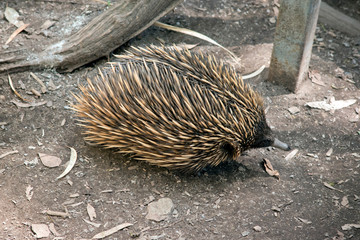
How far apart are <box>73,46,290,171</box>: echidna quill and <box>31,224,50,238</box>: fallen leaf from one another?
3.05 feet

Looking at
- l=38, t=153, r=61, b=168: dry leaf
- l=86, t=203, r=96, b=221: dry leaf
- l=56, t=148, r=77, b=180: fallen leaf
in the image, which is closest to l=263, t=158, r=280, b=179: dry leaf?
l=86, t=203, r=96, b=221: dry leaf

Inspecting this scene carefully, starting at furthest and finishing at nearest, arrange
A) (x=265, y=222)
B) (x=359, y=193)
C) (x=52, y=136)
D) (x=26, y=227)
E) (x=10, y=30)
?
(x=10, y=30) < (x=52, y=136) < (x=359, y=193) < (x=265, y=222) < (x=26, y=227)

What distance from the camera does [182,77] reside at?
12.2 ft

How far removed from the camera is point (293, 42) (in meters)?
4.83

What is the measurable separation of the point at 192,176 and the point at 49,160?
132 cm

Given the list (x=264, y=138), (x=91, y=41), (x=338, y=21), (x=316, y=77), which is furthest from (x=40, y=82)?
(x=338, y=21)

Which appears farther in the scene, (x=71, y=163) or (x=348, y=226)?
(x=71, y=163)

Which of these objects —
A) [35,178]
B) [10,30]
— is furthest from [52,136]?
[10,30]

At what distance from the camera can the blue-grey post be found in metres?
4.64

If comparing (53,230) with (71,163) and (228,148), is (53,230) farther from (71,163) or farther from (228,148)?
(228,148)

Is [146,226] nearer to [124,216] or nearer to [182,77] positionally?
[124,216]

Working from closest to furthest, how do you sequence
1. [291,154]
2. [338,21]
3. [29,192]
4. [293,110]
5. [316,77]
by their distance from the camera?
1. [29,192]
2. [291,154]
3. [293,110]
4. [316,77]
5. [338,21]

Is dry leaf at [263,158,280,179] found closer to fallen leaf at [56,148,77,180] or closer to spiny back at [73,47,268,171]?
spiny back at [73,47,268,171]

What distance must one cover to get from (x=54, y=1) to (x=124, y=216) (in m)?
3.35
